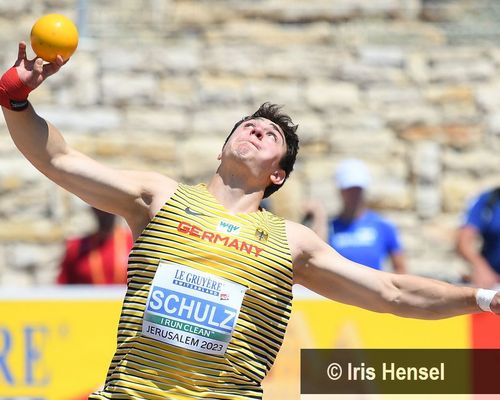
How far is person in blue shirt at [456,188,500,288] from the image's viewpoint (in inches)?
294

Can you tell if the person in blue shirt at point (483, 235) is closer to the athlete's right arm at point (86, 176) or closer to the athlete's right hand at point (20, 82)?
the athlete's right arm at point (86, 176)

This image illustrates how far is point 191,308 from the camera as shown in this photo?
396 centimetres

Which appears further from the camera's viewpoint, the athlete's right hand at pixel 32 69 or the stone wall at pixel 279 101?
the stone wall at pixel 279 101

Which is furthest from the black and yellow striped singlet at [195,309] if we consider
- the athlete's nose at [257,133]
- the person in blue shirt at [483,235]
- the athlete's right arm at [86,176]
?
the person in blue shirt at [483,235]

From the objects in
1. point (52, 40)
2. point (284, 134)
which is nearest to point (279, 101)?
point (284, 134)

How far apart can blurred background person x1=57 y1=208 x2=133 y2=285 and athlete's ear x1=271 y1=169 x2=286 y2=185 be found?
3.08 meters

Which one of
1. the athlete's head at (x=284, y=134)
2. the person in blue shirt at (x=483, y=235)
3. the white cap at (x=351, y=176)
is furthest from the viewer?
the white cap at (x=351, y=176)

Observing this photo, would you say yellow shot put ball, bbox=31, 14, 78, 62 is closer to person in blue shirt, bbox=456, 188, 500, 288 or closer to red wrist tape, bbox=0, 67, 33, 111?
Result: red wrist tape, bbox=0, 67, 33, 111

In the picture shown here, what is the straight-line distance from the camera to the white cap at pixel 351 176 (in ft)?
26.0

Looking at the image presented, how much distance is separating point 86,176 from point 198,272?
54 cm

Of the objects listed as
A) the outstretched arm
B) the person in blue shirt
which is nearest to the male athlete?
the outstretched arm

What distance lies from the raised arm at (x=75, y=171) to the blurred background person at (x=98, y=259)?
3.24m

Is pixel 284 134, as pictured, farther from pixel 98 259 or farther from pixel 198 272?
pixel 98 259

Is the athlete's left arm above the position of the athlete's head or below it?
below
